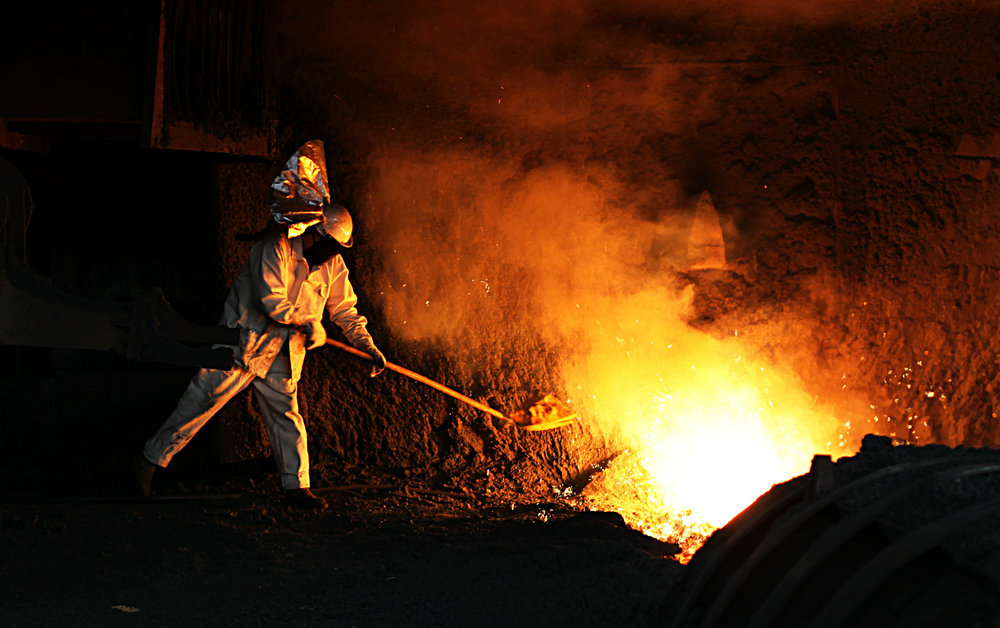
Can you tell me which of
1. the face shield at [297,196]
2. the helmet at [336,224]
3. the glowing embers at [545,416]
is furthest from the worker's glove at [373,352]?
the glowing embers at [545,416]

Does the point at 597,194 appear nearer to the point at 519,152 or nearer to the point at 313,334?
the point at 519,152

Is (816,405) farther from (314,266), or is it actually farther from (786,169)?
(314,266)

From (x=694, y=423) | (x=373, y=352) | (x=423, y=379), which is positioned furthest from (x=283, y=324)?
(x=694, y=423)

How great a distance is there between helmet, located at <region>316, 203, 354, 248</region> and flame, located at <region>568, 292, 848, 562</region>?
157 cm

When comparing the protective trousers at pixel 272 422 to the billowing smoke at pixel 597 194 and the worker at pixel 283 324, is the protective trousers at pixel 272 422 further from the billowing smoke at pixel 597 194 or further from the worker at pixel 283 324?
the billowing smoke at pixel 597 194

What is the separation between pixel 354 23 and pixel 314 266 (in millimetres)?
1406

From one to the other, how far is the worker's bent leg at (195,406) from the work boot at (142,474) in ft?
0.15

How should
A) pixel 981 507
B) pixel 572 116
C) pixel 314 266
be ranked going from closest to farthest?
pixel 981 507, pixel 314 266, pixel 572 116

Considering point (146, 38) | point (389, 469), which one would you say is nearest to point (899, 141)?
point (389, 469)

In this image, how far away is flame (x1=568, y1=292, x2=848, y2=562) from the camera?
16.7ft

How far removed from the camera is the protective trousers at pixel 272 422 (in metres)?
4.72

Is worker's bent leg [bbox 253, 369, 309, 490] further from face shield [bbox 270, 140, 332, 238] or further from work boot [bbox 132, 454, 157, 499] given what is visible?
face shield [bbox 270, 140, 332, 238]

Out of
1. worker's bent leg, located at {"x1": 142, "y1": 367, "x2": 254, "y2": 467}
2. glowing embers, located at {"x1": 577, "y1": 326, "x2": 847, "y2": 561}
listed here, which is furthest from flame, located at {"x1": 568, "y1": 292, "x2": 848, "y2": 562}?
worker's bent leg, located at {"x1": 142, "y1": 367, "x2": 254, "y2": 467}

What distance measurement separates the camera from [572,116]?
5176 mm
